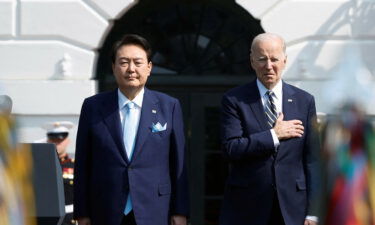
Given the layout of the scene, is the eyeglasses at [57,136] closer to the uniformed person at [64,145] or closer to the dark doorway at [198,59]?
the uniformed person at [64,145]

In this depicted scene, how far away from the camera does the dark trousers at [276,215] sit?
4645mm

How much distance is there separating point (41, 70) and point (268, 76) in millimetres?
4809

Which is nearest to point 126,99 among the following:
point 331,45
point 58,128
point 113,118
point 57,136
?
point 113,118

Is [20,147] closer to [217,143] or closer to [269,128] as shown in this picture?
[269,128]

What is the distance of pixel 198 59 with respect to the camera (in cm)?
920

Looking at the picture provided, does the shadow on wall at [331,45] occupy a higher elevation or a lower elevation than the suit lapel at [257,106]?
higher

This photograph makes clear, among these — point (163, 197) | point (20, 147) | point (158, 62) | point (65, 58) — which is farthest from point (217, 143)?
point (20, 147)

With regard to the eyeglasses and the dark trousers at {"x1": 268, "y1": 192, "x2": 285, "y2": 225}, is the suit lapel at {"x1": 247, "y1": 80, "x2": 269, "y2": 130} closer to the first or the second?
the dark trousers at {"x1": 268, "y1": 192, "x2": 285, "y2": 225}

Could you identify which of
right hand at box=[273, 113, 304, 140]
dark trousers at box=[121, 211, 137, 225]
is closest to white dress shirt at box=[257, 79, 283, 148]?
right hand at box=[273, 113, 304, 140]

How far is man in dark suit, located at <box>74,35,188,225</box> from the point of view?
4699 millimetres

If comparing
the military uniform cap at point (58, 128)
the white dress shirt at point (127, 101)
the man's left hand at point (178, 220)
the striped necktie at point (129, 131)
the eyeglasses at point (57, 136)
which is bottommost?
the man's left hand at point (178, 220)

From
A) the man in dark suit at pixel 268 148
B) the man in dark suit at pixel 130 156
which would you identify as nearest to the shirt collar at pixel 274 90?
the man in dark suit at pixel 268 148

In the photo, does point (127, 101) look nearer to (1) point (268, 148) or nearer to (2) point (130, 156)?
(2) point (130, 156)

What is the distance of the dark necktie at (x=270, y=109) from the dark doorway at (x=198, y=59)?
429cm
